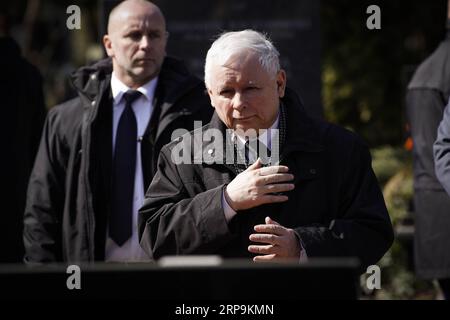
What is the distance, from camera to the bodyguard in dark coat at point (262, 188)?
3703 mm

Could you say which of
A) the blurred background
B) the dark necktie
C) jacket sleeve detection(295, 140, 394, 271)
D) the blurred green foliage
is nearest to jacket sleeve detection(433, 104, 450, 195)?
jacket sleeve detection(295, 140, 394, 271)

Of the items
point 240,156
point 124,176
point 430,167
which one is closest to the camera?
point 240,156

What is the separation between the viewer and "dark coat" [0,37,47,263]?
6195 millimetres

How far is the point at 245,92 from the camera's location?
3.81 m

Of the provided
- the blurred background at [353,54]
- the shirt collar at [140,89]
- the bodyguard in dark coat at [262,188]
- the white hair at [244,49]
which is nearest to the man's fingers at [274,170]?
the bodyguard in dark coat at [262,188]

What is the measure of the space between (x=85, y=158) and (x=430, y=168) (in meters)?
2.02

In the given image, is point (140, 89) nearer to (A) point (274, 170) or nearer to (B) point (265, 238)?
(A) point (274, 170)

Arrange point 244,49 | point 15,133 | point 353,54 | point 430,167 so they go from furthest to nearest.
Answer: point 353,54
point 15,133
point 430,167
point 244,49

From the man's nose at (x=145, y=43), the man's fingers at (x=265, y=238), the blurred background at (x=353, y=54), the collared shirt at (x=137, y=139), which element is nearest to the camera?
the man's fingers at (x=265, y=238)

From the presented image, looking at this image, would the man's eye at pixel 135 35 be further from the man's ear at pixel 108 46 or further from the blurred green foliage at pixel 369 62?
the blurred green foliage at pixel 369 62

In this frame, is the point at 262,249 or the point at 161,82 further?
the point at 161,82

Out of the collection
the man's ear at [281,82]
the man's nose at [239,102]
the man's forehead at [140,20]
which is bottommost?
the man's nose at [239,102]

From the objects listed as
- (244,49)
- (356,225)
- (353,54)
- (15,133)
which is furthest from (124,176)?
(353,54)

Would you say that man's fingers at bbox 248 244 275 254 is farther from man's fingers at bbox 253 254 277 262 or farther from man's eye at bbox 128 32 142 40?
man's eye at bbox 128 32 142 40
